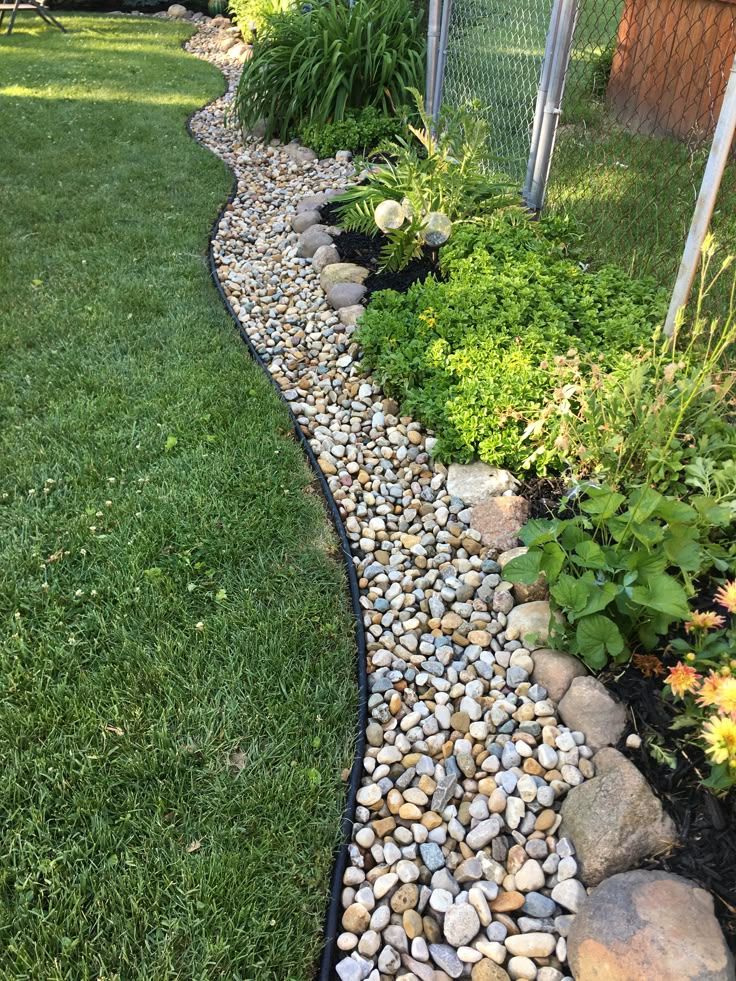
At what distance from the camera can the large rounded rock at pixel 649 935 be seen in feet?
4.49

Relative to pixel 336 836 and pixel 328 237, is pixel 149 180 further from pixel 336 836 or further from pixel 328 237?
pixel 336 836

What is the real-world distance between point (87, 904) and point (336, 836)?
54 centimetres

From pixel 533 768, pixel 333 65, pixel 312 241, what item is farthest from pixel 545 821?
pixel 333 65

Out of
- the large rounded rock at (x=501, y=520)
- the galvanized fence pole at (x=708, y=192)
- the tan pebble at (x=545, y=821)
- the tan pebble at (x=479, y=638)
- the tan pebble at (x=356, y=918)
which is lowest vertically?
the tan pebble at (x=356, y=918)

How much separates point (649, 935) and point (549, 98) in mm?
3732

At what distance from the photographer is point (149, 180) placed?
5.34 meters

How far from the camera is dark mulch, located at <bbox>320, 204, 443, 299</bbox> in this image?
369cm

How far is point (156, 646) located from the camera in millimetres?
2092

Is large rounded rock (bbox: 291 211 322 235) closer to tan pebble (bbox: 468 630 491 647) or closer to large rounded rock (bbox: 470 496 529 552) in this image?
large rounded rock (bbox: 470 496 529 552)

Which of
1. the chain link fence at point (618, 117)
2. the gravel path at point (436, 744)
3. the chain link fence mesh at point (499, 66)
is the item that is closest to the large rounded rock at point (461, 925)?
the gravel path at point (436, 744)

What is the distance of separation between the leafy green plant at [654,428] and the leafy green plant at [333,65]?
393 centimetres

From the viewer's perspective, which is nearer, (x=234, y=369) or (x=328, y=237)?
(x=234, y=369)

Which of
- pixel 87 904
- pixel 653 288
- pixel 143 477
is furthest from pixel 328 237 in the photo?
pixel 87 904

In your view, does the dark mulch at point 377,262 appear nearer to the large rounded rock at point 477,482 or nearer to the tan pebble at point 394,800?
the large rounded rock at point 477,482
